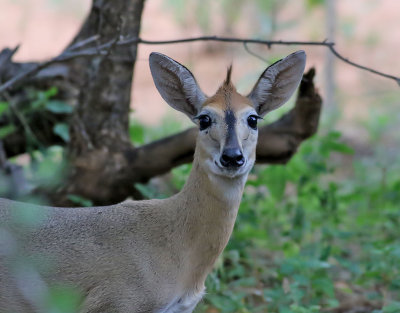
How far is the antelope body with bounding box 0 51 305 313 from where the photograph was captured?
399cm

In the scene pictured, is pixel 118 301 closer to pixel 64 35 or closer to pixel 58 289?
pixel 58 289

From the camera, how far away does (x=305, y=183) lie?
664 centimetres

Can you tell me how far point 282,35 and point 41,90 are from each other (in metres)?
9.59

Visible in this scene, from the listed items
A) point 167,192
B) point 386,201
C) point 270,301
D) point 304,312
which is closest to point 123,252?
point 304,312

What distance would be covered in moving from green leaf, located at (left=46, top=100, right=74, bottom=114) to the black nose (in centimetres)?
303

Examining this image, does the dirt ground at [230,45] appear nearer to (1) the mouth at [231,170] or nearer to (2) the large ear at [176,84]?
(2) the large ear at [176,84]

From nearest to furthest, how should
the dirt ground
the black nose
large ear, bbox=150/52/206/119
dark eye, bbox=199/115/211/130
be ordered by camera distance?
1. the black nose
2. dark eye, bbox=199/115/211/130
3. large ear, bbox=150/52/206/119
4. the dirt ground

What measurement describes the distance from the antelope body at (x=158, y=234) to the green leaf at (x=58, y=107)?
7.61 ft

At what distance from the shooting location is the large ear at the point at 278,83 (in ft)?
14.9

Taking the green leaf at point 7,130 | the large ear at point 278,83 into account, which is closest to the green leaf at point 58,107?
the green leaf at point 7,130

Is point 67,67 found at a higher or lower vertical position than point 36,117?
→ higher

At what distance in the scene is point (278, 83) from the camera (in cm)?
462

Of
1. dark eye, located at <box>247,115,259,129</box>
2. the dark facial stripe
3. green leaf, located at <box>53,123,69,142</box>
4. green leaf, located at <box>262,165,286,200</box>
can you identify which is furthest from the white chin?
green leaf, located at <box>53,123,69,142</box>

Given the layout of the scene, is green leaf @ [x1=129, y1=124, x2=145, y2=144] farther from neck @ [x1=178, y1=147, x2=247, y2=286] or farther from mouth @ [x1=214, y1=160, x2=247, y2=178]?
mouth @ [x1=214, y1=160, x2=247, y2=178]
